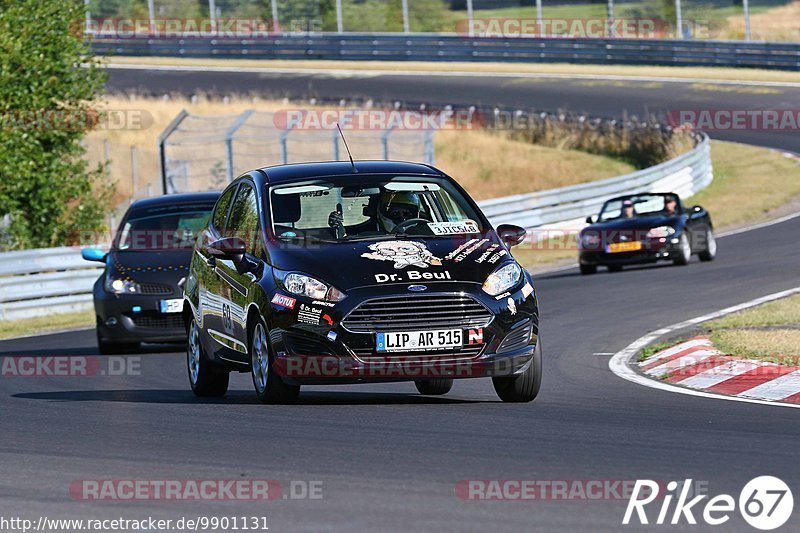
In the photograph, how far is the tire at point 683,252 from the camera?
22281 millimetres

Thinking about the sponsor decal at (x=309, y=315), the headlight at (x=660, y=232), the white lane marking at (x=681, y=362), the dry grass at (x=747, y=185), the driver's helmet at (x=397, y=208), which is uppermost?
Answer: the driver's helmet at (x=397, y=208)

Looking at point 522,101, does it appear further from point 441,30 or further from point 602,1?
point 441,30

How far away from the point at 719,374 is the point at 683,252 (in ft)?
36.6

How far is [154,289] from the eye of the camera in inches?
619

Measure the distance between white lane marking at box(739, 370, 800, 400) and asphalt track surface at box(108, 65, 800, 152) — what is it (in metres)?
28.0

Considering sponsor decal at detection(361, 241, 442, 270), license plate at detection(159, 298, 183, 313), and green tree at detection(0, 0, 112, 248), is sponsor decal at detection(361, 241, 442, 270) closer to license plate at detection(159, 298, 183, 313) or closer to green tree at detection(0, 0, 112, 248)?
license plate at detection(159, 298, 183, 313)

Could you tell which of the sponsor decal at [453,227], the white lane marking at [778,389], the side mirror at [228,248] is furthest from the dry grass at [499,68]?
the side mirror at [228,248]

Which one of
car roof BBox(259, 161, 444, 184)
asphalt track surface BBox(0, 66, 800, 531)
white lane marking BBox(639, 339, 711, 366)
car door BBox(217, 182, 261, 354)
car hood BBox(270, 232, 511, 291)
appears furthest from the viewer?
A: white lane marking BBox(639, 339, 711, 366)

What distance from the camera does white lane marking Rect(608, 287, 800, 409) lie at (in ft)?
33.6

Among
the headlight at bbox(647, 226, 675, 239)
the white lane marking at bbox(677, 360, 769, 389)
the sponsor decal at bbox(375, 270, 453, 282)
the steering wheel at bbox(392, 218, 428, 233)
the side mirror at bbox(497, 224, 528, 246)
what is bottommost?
the headlight at bbox(647, 226, 675, 239)

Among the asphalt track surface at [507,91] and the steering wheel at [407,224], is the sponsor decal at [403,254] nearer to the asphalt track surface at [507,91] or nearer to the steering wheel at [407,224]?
the steering wheel at [407,224]

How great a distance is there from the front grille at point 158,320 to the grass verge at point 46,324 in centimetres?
455

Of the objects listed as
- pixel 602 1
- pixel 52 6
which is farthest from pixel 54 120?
pixel 602 1

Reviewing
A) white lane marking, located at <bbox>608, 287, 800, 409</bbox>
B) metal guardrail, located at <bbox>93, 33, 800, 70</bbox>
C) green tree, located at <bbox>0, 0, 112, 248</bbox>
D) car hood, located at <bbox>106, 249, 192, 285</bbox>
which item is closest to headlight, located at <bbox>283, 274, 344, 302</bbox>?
white lane marking, located at <bbox>608, 287, 800, 409</bbox>
